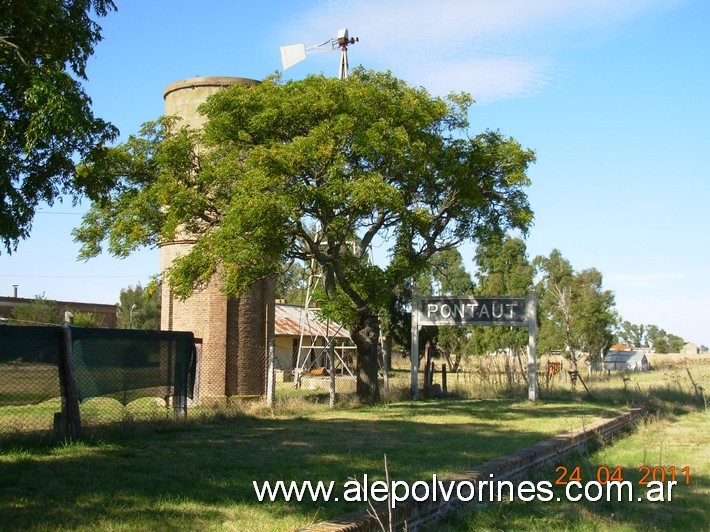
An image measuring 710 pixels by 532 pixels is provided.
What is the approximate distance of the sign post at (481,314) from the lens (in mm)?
22781

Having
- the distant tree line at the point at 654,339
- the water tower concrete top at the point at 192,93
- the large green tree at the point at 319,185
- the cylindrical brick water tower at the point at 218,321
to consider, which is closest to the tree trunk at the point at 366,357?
the large green tree at the point at 319,185

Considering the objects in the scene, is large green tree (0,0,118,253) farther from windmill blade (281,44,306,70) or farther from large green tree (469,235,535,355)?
large green tree (469,235,535,355)

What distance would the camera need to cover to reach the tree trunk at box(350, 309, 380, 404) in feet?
68.4

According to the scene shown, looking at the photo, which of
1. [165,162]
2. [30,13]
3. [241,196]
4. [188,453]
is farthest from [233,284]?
[30,13]

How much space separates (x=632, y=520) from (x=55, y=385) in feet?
28.3

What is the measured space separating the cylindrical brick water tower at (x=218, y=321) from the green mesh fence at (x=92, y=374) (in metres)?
7.57

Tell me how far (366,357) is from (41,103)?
13.6 metres

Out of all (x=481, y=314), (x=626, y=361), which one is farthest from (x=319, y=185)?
(x=626, y=361)

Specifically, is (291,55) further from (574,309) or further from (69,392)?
(574,309)

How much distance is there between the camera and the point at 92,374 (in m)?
12.3

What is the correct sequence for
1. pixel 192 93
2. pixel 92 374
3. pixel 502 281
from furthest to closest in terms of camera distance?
pixel 502 281
pixel 192 93
pixel 92 374

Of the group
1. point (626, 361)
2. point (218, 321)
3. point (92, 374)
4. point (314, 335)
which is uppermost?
point (218, 321)

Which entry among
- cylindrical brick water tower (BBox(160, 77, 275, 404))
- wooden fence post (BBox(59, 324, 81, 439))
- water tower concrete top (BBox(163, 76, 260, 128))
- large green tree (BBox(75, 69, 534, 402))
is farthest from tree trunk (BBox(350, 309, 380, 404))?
wooden fence post (BBox(59, 324, 81, 439))

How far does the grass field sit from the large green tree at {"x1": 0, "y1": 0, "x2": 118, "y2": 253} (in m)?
3.61
